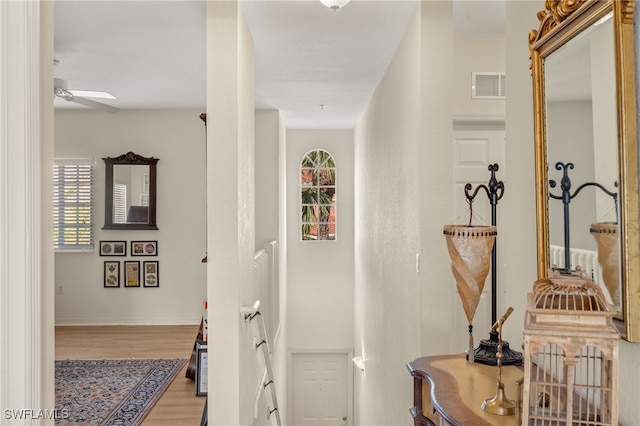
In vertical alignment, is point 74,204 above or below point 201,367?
above

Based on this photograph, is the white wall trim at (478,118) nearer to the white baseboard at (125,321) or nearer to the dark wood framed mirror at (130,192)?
the dark wood framed mirror at (130,192)

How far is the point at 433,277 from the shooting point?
2.96 meters

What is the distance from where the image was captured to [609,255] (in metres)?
1.29

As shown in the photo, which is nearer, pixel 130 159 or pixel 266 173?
pixel 266 173

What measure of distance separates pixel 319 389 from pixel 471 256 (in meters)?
7.06

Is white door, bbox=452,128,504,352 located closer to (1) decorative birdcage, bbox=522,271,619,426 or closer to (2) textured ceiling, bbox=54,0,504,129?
(2) textured ceiling, bbox=54,0,504,129

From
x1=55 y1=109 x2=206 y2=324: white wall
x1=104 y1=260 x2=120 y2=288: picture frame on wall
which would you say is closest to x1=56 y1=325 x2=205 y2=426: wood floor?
x1=55 y1=109 x2=206 y2=324: white wall

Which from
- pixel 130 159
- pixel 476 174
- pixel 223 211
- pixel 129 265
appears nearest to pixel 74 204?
pixel 130 159

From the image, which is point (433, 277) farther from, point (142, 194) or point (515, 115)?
point (142, 194)

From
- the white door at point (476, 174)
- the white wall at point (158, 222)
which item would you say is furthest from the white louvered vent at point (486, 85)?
the white wall at point (158, 222)

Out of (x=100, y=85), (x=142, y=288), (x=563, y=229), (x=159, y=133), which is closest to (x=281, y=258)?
(x=142, y=288)

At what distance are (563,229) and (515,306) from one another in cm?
56

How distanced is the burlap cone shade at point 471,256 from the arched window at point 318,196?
6.32 metres

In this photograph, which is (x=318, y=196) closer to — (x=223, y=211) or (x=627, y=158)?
(x=223, y=211)
